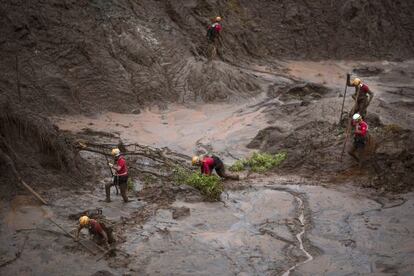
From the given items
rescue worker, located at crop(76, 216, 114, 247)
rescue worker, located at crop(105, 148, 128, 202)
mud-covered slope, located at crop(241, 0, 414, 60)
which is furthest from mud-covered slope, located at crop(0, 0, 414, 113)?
rescue worker, located at crop(76, 216, 114, 247)

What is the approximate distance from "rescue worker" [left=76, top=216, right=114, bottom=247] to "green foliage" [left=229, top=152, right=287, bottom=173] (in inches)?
230

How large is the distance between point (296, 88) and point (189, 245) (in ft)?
44.0

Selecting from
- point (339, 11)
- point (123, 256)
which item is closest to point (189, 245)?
point (123, 256)

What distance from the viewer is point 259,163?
16.4 m

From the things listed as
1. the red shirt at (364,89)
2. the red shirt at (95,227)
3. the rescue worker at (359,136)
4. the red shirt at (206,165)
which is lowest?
the red shirt at (95,227)

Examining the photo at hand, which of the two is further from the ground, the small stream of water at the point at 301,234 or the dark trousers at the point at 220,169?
the dark trousers at the point at 220,169

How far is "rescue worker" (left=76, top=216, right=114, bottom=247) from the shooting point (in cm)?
1061

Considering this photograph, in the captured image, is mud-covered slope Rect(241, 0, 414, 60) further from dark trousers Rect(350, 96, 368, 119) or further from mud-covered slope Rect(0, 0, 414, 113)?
dark trousers Rect(350, 96, 368, 119)

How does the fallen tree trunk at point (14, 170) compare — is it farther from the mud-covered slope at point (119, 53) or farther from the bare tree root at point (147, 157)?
the mud-covered slope at point (119, 53)

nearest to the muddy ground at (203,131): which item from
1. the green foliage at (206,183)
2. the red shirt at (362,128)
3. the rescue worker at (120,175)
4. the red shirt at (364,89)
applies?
the green foliage at (206,183)

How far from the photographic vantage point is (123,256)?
35.7 feet

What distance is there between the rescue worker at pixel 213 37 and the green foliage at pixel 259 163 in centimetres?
865

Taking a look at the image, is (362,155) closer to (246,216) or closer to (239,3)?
(246,216)

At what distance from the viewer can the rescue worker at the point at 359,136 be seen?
14.7 meters
